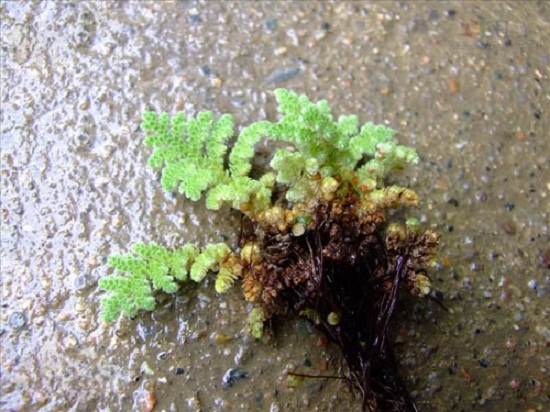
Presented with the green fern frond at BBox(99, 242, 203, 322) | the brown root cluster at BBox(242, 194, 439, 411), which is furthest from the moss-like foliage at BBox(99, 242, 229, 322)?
the brown root cluster at BBox(242, 194, 439, 411)

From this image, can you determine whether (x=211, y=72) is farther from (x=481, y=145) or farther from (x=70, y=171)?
(x=481, y=145)

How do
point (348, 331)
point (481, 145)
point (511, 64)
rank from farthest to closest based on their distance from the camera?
point (511, 64), point (481, 145), point (348, 331)

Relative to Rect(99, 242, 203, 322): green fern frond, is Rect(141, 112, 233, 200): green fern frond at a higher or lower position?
higher

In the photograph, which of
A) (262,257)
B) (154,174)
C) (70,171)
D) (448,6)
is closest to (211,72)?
(154,174)

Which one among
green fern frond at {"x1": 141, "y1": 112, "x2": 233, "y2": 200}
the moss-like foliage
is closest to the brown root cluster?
the moss-like foliage

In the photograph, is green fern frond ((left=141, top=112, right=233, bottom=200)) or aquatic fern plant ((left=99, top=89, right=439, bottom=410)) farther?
green fern frond ((left=141, top=112, right=233, bottom=200))

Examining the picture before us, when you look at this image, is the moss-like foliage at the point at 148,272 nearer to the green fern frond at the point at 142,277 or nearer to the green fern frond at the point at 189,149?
the green fern frond at the point at 142,277

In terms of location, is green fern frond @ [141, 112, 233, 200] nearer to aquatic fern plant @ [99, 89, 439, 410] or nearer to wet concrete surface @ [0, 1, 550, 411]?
A: aquatic fern plant @ [99, 89, 439, 410]

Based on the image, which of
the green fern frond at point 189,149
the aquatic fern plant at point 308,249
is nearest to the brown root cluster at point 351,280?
the aquatic fern plant at point 308,249

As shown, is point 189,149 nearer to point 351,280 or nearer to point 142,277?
point 142,277
